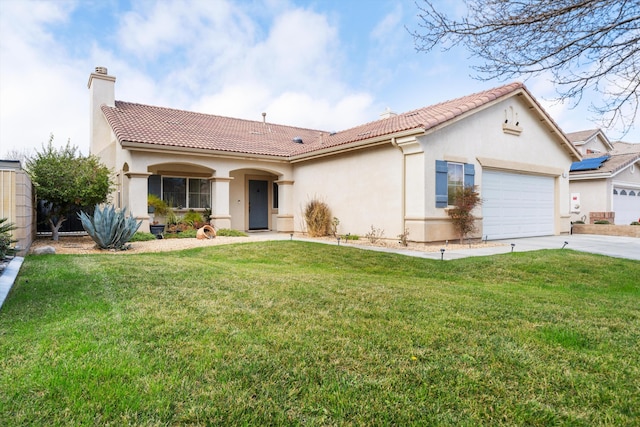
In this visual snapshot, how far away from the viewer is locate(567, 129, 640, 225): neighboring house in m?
21.0

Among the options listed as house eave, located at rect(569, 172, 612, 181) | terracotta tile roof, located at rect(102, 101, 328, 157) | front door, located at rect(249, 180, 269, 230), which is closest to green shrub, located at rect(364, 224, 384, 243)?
terracotta tile roof, located at rect(102, 101, 328, 157)

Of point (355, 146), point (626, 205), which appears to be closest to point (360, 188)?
point (355, 146)

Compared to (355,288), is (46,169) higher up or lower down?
higher up

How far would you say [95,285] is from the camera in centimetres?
529

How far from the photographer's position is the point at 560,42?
249 inches

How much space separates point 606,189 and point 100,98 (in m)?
25.4

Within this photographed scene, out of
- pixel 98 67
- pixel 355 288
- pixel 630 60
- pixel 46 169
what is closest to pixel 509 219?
pixel 630 60

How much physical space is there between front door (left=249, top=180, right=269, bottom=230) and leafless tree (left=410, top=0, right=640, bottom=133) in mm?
12365

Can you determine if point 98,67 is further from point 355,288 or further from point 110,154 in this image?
point 355,288

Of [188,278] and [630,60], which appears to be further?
[630,60]

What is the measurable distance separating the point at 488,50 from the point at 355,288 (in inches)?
182

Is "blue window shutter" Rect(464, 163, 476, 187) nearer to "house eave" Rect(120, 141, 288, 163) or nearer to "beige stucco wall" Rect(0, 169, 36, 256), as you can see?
"house eave" Rect(120, 141, 288, 163)

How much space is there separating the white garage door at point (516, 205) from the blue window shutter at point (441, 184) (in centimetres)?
209

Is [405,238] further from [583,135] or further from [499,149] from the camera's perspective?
[583,135]
